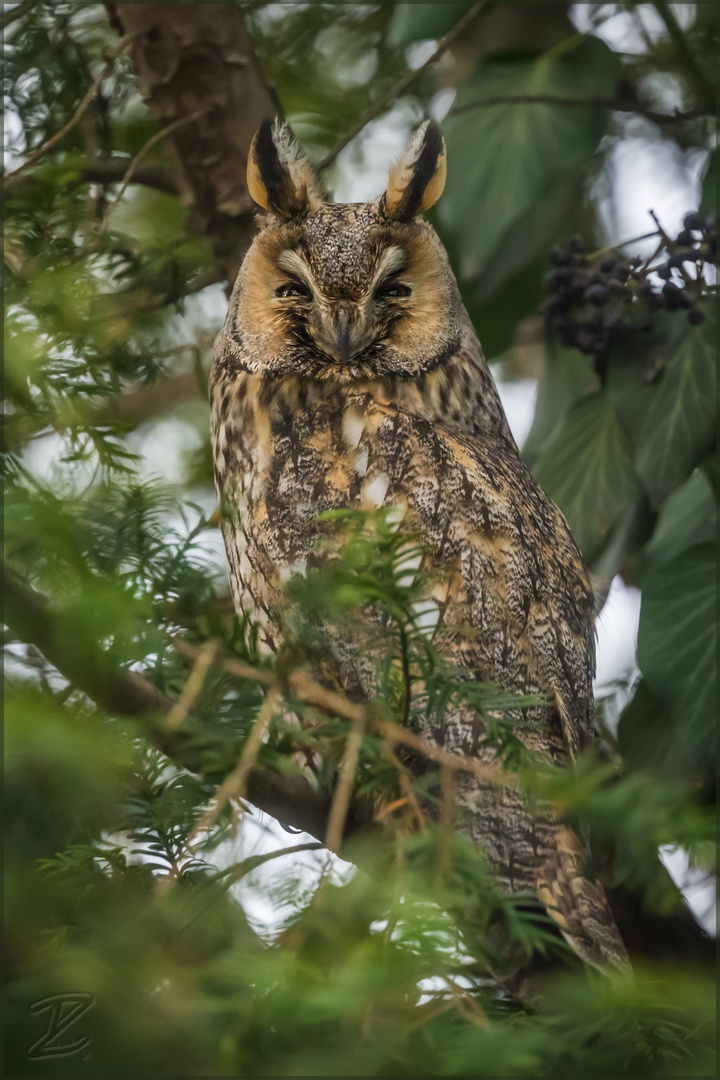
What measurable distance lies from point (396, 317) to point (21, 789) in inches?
47.9

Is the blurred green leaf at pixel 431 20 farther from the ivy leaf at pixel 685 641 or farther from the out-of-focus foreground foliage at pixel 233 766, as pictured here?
the ivy leaf at pixel 685 641

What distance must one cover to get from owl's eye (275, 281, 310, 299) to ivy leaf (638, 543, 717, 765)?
880 millimetres

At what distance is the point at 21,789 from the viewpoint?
81cm

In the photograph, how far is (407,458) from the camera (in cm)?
164

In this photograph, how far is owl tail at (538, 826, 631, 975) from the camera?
1332 millimetres

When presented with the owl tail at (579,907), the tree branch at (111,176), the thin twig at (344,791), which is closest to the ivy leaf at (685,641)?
the owl tail at (579,907)

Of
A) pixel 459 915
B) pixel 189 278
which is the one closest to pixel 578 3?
pixel 189 278

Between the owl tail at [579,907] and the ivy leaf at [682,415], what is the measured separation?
0.83 meters

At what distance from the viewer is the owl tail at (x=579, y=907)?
4.37ft

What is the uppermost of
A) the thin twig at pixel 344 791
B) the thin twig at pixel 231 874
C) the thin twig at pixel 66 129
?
the thin twig at pixel 66 129

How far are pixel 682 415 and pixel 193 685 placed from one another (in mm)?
1494

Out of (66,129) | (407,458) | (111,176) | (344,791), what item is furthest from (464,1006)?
(111,176)

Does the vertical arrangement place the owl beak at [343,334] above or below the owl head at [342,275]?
below

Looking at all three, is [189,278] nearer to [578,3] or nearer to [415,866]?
[578,3]
